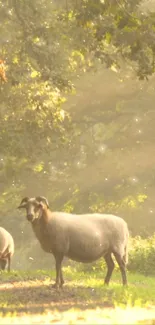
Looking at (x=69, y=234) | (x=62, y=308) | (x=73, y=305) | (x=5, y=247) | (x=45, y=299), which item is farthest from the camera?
(x=5, y=247)

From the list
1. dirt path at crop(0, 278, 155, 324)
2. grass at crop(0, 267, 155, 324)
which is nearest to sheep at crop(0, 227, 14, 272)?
grass at crop(0, 267, 155, 324)

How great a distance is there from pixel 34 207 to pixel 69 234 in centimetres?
107

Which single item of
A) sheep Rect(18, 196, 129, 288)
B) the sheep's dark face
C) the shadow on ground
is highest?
the sheep's dark face

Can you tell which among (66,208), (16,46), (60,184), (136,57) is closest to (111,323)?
(136,57)

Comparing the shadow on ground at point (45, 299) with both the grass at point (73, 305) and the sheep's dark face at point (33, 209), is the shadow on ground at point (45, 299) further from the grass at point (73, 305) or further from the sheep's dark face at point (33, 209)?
the sheep's dark face at point (33, 209)

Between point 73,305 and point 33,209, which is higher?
point 33,209

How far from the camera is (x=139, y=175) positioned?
133ft

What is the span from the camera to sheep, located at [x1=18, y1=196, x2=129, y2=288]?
11.0m

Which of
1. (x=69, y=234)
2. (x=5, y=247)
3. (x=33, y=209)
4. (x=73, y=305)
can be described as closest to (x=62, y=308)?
(x=73, y=305)

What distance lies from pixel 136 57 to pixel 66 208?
28.7 m

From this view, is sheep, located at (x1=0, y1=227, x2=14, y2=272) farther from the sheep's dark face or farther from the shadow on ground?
the sheep's dark face

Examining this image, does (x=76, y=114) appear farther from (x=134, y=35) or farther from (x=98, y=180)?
(x=134, y=35)

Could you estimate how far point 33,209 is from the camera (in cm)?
1098

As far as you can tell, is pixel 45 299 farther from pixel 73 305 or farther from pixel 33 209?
pixel 33 209
